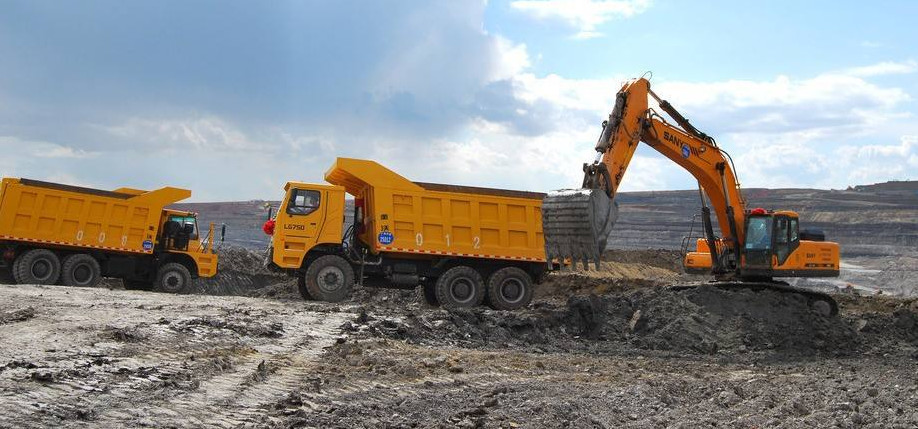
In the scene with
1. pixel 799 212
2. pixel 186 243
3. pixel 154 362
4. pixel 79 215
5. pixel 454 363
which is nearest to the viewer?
pixel 154 362

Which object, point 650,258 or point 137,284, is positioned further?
point 650,258

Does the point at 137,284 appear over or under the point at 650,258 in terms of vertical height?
under

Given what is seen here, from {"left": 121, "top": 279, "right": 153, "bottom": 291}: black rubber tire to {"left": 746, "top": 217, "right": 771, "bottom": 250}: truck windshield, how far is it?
14.4m

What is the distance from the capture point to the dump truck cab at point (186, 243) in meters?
22.0

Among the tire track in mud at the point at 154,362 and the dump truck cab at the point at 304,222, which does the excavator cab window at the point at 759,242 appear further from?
the dump truck cab at the point at 304,222

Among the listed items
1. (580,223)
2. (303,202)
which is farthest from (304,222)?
(580,223)

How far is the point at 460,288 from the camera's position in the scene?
17438 millimetres

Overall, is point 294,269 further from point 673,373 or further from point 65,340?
point 673,373

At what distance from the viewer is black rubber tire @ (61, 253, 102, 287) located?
66.2ft

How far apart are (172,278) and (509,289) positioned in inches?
361

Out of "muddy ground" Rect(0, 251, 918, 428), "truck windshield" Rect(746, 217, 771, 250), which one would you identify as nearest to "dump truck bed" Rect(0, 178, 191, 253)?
"muddy ground" Rect(0, 251, 918, 428)

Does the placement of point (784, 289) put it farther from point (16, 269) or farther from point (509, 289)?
point (16, 269)

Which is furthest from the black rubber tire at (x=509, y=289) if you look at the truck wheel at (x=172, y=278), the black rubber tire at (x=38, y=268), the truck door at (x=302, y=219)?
the black rubber tire at (x=38, y=268)

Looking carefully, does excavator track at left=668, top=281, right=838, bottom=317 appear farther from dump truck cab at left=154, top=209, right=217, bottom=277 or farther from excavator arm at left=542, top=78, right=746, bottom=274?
dump truck cab at left=154, top=209, right=217, bottom=277
